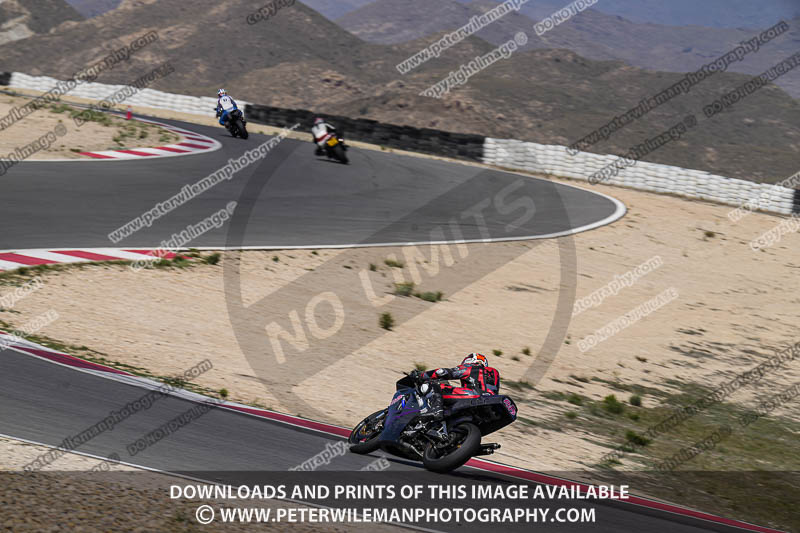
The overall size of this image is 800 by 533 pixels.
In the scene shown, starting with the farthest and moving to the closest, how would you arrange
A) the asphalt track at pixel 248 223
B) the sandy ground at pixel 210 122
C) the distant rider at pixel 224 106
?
the sandy ground at pixel 210 122, the distant rider at pixel 224 106, the asphalt track at pixel 248 223

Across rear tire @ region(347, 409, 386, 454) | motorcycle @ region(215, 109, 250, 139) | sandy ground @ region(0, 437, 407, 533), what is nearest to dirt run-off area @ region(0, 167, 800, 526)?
rear tire @ region(347, 409, 386, 454)

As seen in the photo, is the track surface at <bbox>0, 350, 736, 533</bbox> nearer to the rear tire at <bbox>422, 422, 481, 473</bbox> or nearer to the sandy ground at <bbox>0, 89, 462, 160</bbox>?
the rear tire at <bbox>422, 422, 481, 473</bbox>

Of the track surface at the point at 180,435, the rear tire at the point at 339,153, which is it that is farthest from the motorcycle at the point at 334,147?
the track surface at the point at 180,435

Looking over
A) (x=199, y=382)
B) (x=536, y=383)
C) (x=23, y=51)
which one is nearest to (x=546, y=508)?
(x=199, y=382)

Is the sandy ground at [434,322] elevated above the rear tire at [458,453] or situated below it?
below

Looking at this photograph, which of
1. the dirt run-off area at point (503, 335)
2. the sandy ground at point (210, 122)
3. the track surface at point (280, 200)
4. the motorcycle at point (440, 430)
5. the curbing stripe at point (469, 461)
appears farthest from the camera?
the sandy ground at point (210, 122)

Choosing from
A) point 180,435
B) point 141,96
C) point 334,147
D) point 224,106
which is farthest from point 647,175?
point 180,435

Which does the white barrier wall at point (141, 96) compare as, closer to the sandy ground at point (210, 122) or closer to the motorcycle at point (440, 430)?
the sandy ground at point (210, 122)

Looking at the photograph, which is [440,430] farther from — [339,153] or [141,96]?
[141,96]
